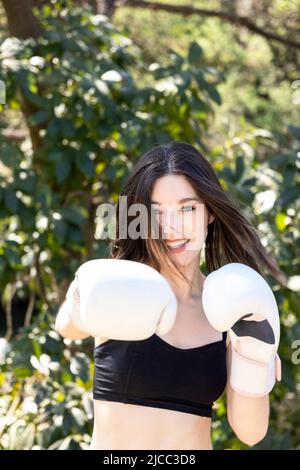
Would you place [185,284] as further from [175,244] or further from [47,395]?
[47,395]

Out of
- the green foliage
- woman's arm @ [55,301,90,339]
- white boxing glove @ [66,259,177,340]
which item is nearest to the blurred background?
the green foliage

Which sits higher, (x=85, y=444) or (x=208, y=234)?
(x=208, y=234)

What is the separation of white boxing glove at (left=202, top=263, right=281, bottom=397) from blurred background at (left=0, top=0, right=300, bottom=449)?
0.78 meters

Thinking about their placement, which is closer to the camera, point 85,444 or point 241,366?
point 241,366

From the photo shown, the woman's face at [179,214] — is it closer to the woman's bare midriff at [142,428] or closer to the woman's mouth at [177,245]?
the woman's mouth at [177,245]

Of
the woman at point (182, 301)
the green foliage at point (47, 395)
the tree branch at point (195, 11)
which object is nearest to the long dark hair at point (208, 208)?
the woman at point (182, 301)

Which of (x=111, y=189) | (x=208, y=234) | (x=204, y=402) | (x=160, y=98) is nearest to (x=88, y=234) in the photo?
(x=111, y=189)

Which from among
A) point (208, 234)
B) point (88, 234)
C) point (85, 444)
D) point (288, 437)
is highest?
point (208, 234)

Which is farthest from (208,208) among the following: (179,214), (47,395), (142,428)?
(47,395)

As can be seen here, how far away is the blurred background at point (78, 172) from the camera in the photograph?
2.22m

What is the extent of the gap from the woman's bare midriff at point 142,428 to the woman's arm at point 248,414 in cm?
6

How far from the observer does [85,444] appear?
205 centimetres
